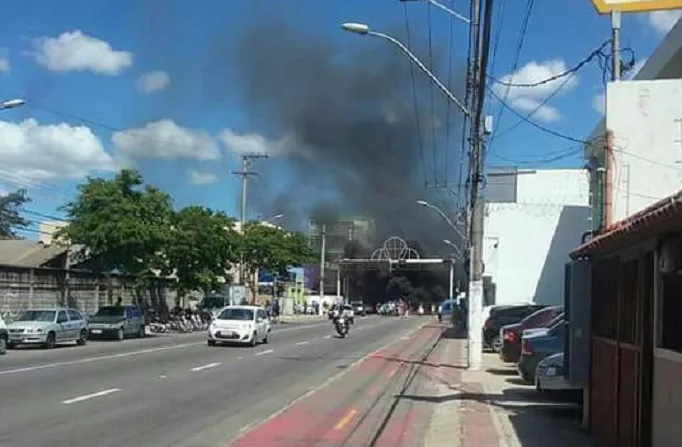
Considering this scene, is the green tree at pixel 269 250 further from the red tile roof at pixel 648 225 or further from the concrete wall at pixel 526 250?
the red tile roof at pixel 648 225

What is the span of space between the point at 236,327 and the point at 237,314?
1216mm

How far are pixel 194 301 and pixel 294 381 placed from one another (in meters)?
44.9

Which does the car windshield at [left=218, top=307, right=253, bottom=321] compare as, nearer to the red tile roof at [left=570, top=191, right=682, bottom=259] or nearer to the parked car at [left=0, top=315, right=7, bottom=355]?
the parked car at [left=0, top=315, right=7, bottom=355]

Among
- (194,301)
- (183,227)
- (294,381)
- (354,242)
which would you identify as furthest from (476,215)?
(354,242)

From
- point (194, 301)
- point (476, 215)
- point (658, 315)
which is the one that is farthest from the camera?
point (194, 301)

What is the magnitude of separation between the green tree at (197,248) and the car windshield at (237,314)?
1138cm

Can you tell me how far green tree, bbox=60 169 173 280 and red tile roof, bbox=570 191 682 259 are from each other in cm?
3206

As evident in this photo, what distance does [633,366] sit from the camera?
1008 cm

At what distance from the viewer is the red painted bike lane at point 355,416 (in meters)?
12.0

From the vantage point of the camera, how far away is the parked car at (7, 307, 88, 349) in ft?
103

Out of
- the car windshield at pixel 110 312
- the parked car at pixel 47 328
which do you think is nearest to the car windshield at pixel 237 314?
the parked car at pixel 47 328

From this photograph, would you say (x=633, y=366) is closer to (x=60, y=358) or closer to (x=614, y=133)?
(x=614, y=133)

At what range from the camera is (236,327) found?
34.0m

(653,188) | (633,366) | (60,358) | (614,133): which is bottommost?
(60,358)
